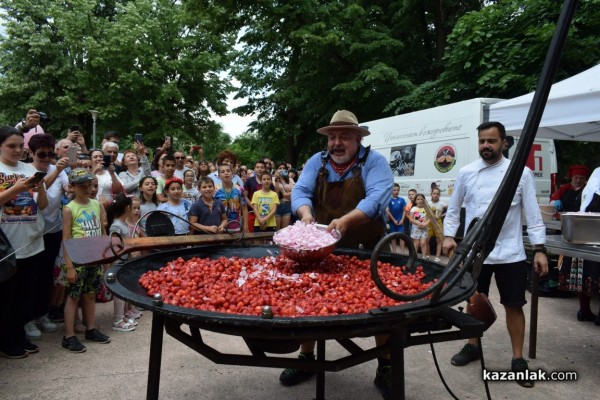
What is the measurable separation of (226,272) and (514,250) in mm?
2298

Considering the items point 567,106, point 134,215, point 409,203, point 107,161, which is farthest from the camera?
point 409,203

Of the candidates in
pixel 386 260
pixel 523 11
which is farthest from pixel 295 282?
pixel 523 11

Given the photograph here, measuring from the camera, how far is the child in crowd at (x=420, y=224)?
29.8 feet

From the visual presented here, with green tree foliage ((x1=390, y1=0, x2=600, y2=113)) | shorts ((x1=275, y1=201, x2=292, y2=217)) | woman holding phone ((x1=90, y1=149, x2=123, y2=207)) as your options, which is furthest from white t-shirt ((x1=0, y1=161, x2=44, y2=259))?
green tree foliage ((x1=390, y1=0, x2=600, y2=113))

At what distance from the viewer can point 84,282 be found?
4312 mm

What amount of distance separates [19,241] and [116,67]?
62.3ft

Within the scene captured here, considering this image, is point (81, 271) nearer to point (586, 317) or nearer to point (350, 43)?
point (586, 317)

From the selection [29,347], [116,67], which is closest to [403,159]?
[29,347]

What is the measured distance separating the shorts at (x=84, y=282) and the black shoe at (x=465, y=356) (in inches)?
132

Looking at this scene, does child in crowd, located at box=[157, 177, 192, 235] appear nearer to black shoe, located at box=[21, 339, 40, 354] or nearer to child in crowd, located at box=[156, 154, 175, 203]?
child in crowd, located at box=[156, 154, 175, 203]

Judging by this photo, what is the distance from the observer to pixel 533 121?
1.64m

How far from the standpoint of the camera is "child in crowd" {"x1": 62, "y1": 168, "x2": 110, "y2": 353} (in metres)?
4.23

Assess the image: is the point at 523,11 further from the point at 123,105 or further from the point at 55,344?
the point at 123,105

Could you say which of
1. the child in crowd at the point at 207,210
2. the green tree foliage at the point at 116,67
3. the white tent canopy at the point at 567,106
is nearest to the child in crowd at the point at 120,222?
the child in crowd at the point at 207,210
